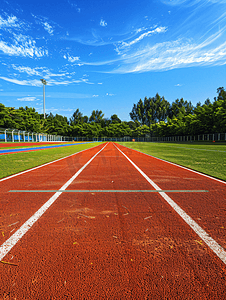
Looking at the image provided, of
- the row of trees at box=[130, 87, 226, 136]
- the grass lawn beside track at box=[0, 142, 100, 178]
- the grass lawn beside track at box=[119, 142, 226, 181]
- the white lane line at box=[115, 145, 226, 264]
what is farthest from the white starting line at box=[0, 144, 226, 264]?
the row of trees at box=[130, 87, 226, 136]

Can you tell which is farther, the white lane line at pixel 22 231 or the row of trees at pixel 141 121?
the row of trees at pixel 141 121

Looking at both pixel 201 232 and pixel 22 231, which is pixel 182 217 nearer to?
pixel 201 232

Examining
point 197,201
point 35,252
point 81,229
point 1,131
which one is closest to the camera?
point 35,252

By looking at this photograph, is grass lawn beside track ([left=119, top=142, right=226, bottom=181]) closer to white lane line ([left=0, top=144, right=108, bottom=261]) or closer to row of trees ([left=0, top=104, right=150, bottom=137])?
white lane line ([left=0, top=144, right=108, bottom=261])

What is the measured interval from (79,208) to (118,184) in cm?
239

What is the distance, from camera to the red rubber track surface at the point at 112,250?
79.0 inches

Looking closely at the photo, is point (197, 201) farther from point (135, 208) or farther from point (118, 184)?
point (118, 184)

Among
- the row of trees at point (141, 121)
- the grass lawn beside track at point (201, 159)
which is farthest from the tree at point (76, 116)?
the grass lawn beside track at point (201, 159)

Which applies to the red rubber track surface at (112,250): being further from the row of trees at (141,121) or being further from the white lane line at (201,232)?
the row of trees at (141,121)

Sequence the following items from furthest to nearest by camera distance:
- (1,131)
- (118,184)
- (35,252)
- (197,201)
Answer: (1,131)
(118,184)
(197,201)
(35,252)

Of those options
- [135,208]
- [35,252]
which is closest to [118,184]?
[135,208]

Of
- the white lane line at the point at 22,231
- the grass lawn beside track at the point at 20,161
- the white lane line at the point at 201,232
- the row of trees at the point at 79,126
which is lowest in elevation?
the grass lawn beside track at the point at 20,161

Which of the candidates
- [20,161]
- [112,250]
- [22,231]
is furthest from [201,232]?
[20,161]

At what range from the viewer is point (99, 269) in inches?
89.4
